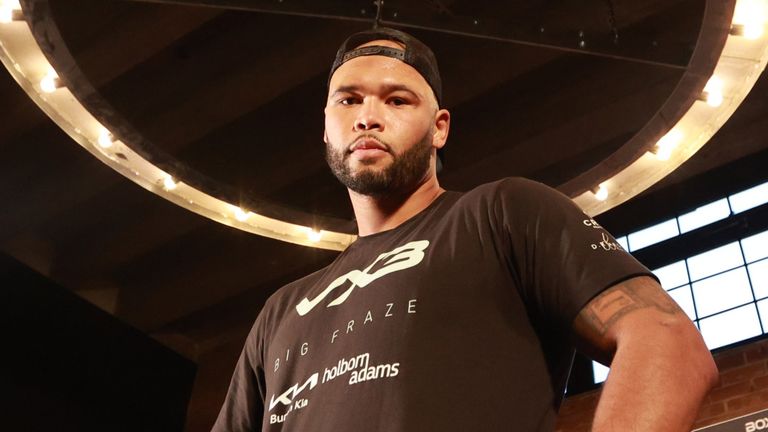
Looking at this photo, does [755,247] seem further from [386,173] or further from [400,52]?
[386,173]

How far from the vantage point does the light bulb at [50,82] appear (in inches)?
129

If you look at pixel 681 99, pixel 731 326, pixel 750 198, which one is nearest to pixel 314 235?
pixel 681 99

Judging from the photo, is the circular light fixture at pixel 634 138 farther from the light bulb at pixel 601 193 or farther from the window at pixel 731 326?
the window at pixel 731 326

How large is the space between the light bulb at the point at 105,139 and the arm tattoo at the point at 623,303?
2.69 m

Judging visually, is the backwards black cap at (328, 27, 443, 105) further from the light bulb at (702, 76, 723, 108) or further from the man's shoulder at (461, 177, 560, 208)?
the light bulb at (702, 76, 723, 108)

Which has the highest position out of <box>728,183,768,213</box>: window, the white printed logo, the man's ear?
<box>728,183,768,213</box>: window

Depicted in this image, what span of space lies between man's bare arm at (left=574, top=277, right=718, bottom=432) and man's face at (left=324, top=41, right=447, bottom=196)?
484 millimetres

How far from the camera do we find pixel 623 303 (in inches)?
42.8

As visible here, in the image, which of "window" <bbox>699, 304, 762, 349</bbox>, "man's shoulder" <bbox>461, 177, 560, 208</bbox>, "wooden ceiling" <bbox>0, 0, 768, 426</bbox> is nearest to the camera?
"man's shoulder" <bbox>461, 177, 560, 208</bbox>

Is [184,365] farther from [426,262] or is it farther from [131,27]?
[426,262]

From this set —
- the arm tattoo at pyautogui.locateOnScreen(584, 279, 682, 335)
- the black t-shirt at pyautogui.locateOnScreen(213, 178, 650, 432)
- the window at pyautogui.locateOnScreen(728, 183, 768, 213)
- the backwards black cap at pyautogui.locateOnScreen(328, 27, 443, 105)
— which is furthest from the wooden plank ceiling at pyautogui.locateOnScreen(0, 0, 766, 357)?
the arm tattoo at pyautogui.locateOnScreen(584, 279, 682, 335)

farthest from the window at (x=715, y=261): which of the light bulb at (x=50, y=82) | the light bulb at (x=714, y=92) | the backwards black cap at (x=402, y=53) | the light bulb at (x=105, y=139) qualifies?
the backwards black cap at (x=402, y=53)

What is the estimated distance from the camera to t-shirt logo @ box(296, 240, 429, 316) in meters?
1.32

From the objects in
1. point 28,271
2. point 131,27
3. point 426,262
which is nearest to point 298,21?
point 131,27
